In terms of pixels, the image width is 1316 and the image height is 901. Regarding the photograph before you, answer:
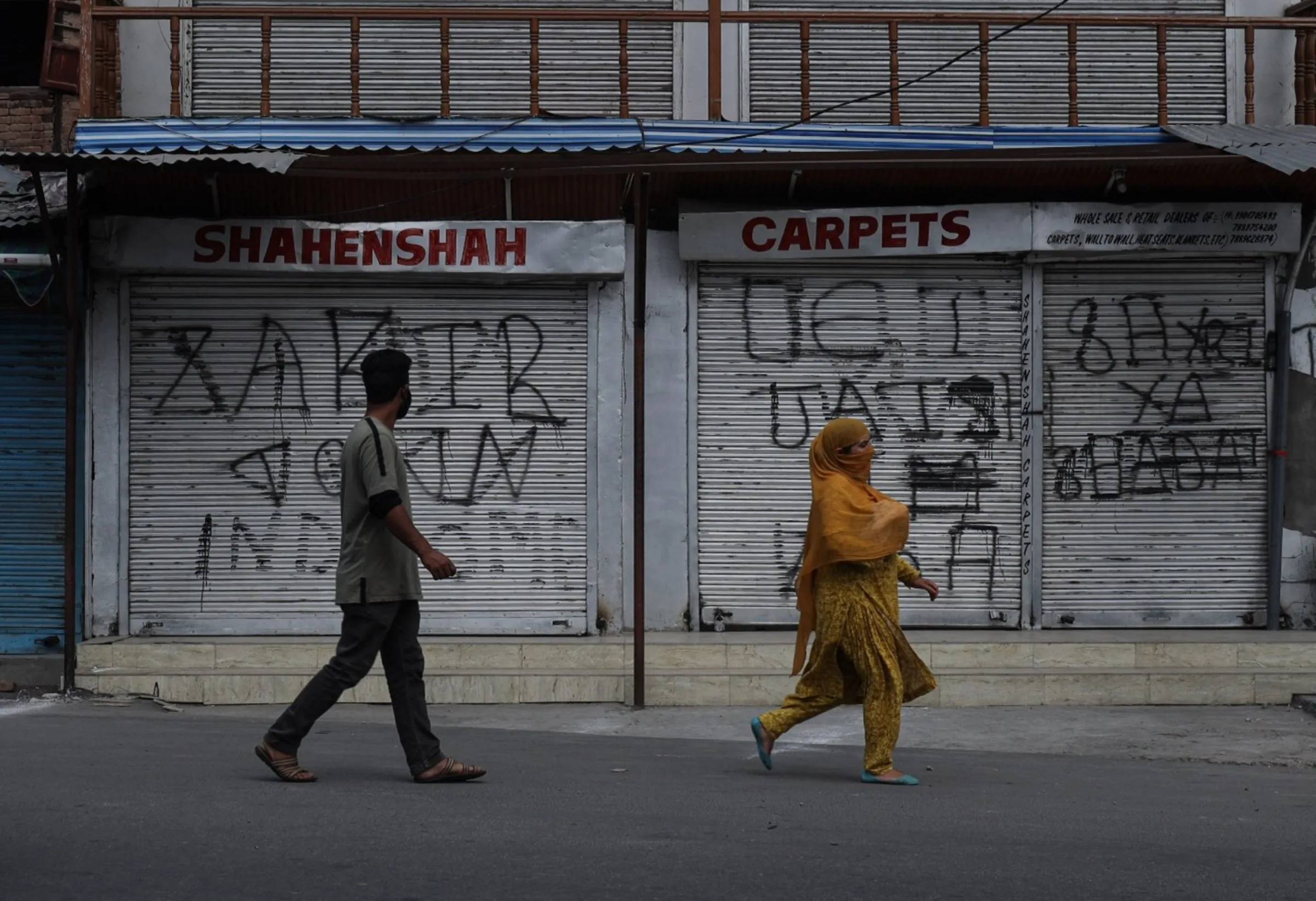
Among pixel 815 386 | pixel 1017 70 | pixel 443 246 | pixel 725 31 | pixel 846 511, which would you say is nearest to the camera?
pixel 846 511

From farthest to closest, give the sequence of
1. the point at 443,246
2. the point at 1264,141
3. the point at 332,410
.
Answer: the point at 332,410 < the point at 443,246 < the point at 1264,141

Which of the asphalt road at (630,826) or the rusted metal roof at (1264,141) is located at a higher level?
the rusted metal roof at (1264,141)

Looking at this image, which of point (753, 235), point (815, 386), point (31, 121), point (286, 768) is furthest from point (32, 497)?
point (815, 386)

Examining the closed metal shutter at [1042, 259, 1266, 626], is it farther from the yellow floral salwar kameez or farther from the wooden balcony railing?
the yellow floral salwar kameez

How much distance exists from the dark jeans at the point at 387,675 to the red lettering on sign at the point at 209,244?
4426 millimetres

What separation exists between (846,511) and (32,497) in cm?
→ 598

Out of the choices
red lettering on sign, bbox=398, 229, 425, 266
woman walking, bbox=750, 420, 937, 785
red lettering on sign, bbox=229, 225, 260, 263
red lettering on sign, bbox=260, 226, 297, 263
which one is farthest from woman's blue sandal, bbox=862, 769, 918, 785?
red lettering on sign, bbox=229, 225, 260, 263

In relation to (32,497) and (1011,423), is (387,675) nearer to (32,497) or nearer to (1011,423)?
(32,497)

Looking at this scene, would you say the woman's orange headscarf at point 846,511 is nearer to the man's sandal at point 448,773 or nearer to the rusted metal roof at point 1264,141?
the man's sandal at point 448,773

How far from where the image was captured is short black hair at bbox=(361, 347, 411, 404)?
244 inches

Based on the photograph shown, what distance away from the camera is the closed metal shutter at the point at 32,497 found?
9984mm

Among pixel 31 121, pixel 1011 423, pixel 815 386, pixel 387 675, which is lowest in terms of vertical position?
pixel 387 675

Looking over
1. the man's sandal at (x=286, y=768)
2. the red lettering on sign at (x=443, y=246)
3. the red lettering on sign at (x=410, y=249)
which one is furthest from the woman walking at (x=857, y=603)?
the red lettering on sign at (x=410, y=249)

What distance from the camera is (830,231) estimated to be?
1011 centimetres
